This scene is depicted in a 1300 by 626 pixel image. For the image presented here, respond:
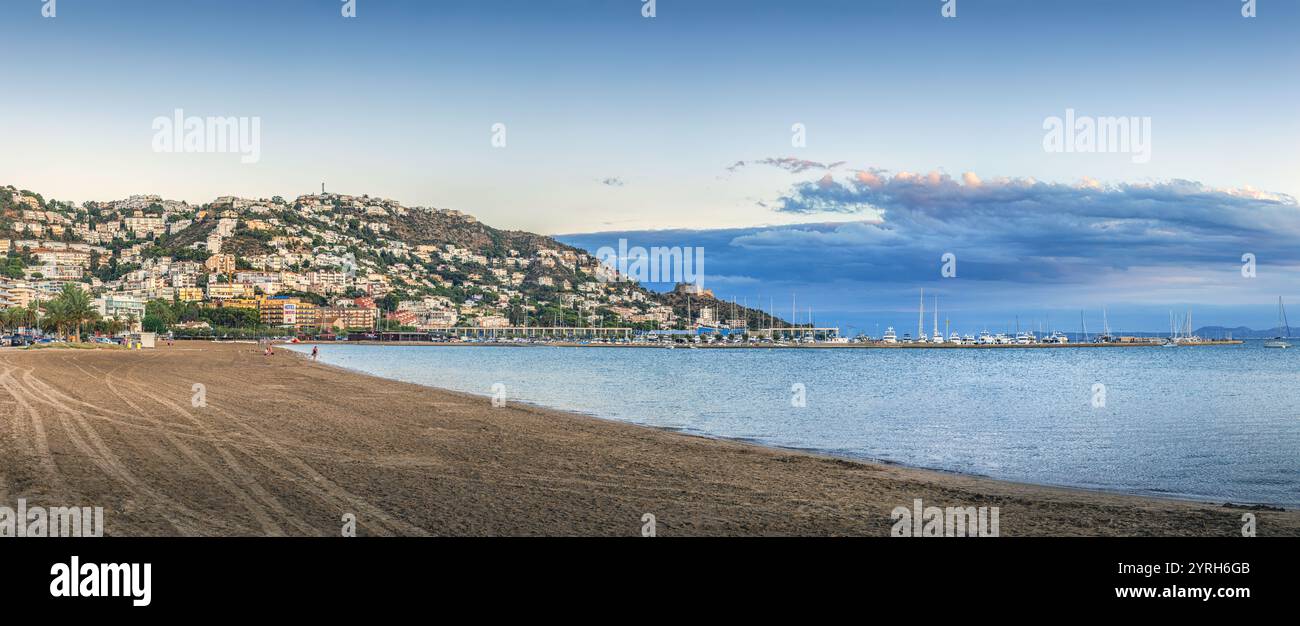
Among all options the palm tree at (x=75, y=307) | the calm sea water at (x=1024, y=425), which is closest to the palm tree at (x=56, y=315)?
the palm tree at (x=75, y=307)

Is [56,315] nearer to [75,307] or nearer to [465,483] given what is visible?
[75,307]

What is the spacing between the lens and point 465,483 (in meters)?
10.7

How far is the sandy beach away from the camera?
8328 millimetres

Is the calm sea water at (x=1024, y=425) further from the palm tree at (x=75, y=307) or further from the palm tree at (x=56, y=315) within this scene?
the palm tree at (x=56, y=315)

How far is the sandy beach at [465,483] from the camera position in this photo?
833cm

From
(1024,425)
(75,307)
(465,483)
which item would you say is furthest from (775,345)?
(465,483)

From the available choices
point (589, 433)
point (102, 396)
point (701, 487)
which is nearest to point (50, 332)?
point (102, 396)

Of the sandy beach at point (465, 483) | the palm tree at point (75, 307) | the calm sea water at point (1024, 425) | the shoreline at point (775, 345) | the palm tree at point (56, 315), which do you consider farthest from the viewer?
the shoreline at point (775, 345)

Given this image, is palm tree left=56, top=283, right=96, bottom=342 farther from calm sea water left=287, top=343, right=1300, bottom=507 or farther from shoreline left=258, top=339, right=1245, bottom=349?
shoreline left=258, top=339, right=1245, bottom=349

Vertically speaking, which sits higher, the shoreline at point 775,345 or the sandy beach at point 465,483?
the sandy beach at point 465,483

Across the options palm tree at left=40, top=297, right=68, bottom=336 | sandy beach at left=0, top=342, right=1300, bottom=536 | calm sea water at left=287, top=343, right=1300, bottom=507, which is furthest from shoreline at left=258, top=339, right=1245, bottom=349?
sandy beach at left=0, top=342, right=1300, bottom=536

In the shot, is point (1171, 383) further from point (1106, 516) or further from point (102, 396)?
point (102, 396)
